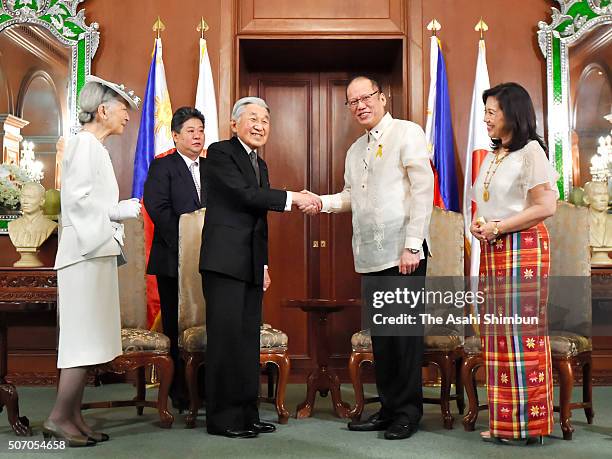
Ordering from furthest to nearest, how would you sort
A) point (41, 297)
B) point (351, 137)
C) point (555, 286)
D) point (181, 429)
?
point (351, 137) < point (41, 297) < point (555, 286) < point (181, 429)

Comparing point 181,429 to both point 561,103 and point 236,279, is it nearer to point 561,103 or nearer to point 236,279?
point 236,279

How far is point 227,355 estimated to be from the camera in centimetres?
352

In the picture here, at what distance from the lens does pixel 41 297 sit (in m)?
4.86

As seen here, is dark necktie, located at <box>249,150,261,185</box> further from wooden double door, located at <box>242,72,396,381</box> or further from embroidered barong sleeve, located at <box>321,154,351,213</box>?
wooden double door, located at <box>242,72,396,381</box>

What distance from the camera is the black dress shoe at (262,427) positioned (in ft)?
11.8

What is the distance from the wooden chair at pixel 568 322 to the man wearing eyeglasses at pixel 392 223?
33cm

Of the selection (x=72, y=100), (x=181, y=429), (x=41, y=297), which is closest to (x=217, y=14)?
(x=72, y=100)

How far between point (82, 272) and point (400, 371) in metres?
1.58

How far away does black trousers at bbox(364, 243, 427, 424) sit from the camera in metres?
3.54

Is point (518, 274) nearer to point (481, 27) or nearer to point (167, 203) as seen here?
point (167, 203)

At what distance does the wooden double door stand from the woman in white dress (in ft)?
9.18

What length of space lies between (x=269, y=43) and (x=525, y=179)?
9.66 feet

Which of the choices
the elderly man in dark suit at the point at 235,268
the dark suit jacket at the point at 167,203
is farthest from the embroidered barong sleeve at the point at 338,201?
the dark suit jacket at the point at 167,203

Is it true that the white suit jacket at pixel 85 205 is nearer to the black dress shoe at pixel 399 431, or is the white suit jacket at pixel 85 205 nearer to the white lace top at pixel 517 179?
the black dress shoe at pixel 399 431
